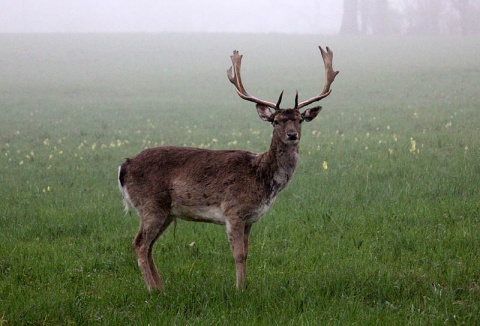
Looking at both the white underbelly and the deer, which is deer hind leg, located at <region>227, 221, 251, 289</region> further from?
the white underbelly

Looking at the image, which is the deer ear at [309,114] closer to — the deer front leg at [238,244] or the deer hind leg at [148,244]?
the deer front leg at [238,244]

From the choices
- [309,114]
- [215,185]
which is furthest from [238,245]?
[309,114]

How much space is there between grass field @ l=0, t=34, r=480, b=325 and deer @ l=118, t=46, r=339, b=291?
447mm

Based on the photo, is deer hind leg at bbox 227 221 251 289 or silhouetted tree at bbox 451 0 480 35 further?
silhouetted tree at bbox 451 0 480 35

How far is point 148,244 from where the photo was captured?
7.25 m

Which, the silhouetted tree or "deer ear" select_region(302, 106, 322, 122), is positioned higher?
the silhouetted tree

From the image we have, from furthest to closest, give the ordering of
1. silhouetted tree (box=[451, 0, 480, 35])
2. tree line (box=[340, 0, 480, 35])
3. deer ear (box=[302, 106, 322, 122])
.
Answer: tree line (box=[340, 0, 480, 35]) < silhouetted tree (box=[451, 0, 480, 35]) < deer ear (box=[302, 106, 322, 122])

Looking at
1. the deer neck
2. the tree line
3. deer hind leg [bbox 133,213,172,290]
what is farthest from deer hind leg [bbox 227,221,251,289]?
the tree line

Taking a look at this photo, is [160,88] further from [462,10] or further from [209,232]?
[462,10]

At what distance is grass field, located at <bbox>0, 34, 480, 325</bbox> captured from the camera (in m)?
6.28

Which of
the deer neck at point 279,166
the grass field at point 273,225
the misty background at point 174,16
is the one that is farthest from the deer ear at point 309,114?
the misty background at point 174,16

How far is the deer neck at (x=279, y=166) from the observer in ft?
23.4

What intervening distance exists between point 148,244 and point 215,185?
3.11ft

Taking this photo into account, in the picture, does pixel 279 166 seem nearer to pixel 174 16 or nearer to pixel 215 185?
pixel 215 185
